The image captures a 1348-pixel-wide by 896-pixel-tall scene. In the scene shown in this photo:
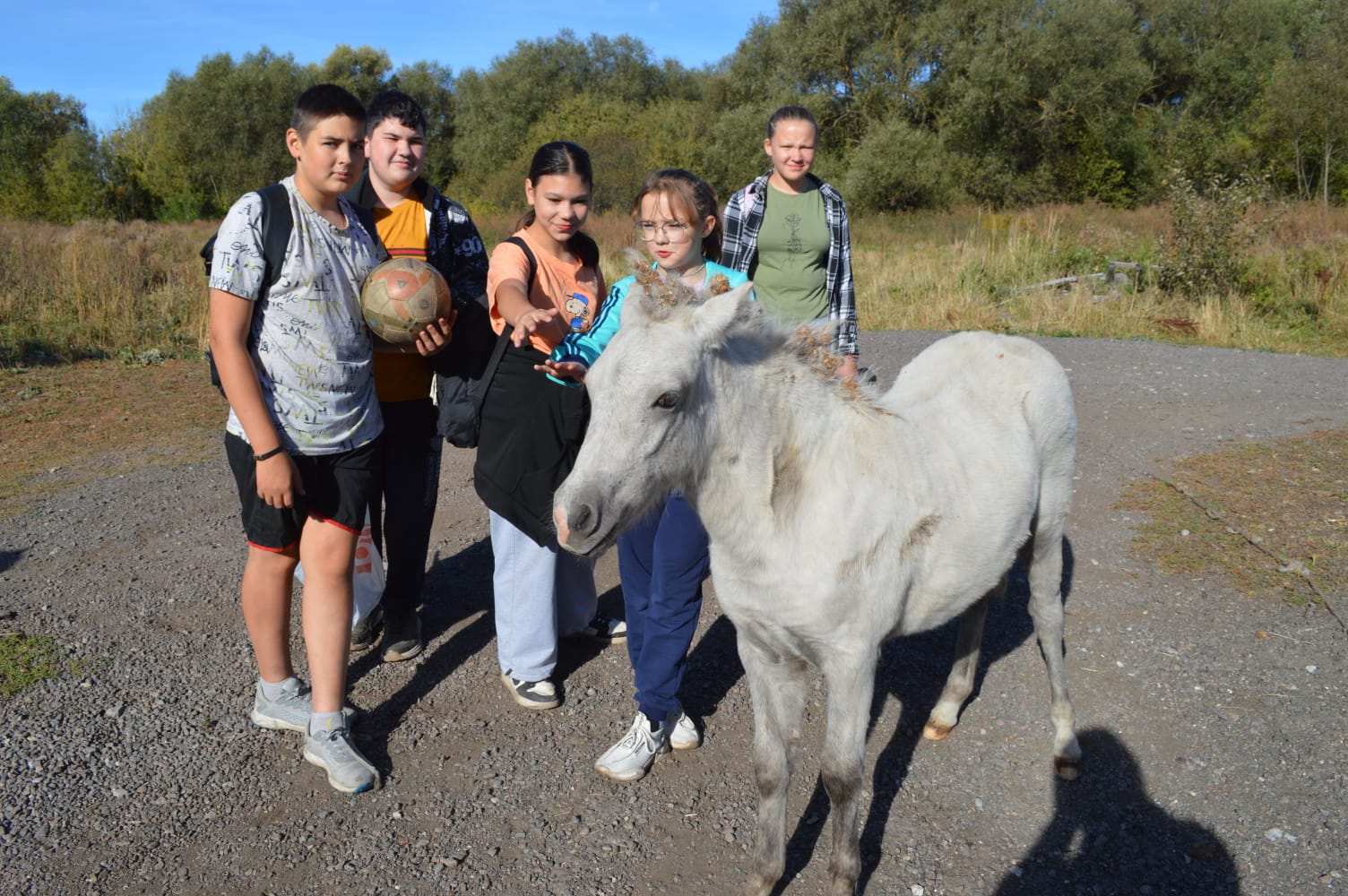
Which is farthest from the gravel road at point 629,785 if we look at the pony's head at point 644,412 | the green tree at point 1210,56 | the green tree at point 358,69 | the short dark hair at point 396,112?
the green tree at point 358,69

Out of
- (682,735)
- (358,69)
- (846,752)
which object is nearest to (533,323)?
(846,752)

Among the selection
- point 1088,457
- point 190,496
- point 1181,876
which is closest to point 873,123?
point 1088,457

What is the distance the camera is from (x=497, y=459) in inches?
137

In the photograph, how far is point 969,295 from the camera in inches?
571

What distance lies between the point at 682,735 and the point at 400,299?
2.20 metres

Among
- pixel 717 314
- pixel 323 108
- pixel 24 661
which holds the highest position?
pixel 323 108

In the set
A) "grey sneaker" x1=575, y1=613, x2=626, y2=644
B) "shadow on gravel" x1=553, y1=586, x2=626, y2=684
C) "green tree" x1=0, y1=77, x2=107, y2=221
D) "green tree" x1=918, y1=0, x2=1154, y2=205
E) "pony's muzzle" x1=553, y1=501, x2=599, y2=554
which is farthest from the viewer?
"green tree" x1=0, y1=77, x2=107, y2=221

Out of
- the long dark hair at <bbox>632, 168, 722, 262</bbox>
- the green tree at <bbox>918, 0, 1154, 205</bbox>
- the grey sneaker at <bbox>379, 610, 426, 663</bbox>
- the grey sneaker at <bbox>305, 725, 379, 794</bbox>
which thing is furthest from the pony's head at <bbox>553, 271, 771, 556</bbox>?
the green tree at <bbox>918, 0, 1154, 205</bbox>

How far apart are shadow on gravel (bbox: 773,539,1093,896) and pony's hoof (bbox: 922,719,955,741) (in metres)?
0.04

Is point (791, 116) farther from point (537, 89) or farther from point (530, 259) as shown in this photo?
point (537, 89)

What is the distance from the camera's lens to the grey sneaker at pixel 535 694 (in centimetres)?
397

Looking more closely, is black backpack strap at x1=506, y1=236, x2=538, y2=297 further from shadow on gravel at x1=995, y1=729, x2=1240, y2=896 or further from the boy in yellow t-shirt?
shadow on gravel at x1=995, y1=729, x2=1240, y2=896

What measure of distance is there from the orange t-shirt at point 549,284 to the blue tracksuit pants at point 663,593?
87cm

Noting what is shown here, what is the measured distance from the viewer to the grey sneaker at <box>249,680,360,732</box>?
3.68m
